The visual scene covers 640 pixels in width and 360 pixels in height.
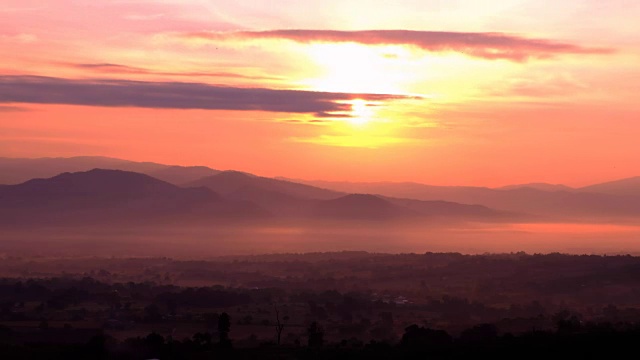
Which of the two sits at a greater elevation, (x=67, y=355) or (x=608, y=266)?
(x=608, y=266)

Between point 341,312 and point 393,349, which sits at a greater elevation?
point 341,312

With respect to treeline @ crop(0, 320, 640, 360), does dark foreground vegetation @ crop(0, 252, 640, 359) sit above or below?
above

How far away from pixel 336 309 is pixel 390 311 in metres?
6.32

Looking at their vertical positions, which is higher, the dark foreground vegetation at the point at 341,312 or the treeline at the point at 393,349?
the dark foreground vegetation at the point at 341,312

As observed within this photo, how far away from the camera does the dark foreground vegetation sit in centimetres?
6375

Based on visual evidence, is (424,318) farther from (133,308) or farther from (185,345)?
(185,345)

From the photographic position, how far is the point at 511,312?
114 meters

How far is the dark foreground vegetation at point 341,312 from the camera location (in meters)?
63.8

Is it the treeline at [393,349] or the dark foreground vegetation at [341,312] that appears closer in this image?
the treeline at [393,349]

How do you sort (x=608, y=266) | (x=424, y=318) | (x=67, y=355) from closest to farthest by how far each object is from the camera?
1. (x=67, y=355)
2. (x=424, y=318)
3. (x=608, y=266)

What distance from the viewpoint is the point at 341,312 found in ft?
369

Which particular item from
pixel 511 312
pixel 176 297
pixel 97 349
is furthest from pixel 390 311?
pixel 97 349

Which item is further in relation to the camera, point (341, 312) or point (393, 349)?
point (341, 312)

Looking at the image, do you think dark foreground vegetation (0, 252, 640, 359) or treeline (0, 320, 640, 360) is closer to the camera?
treeline (0, 320, 640, 360)
